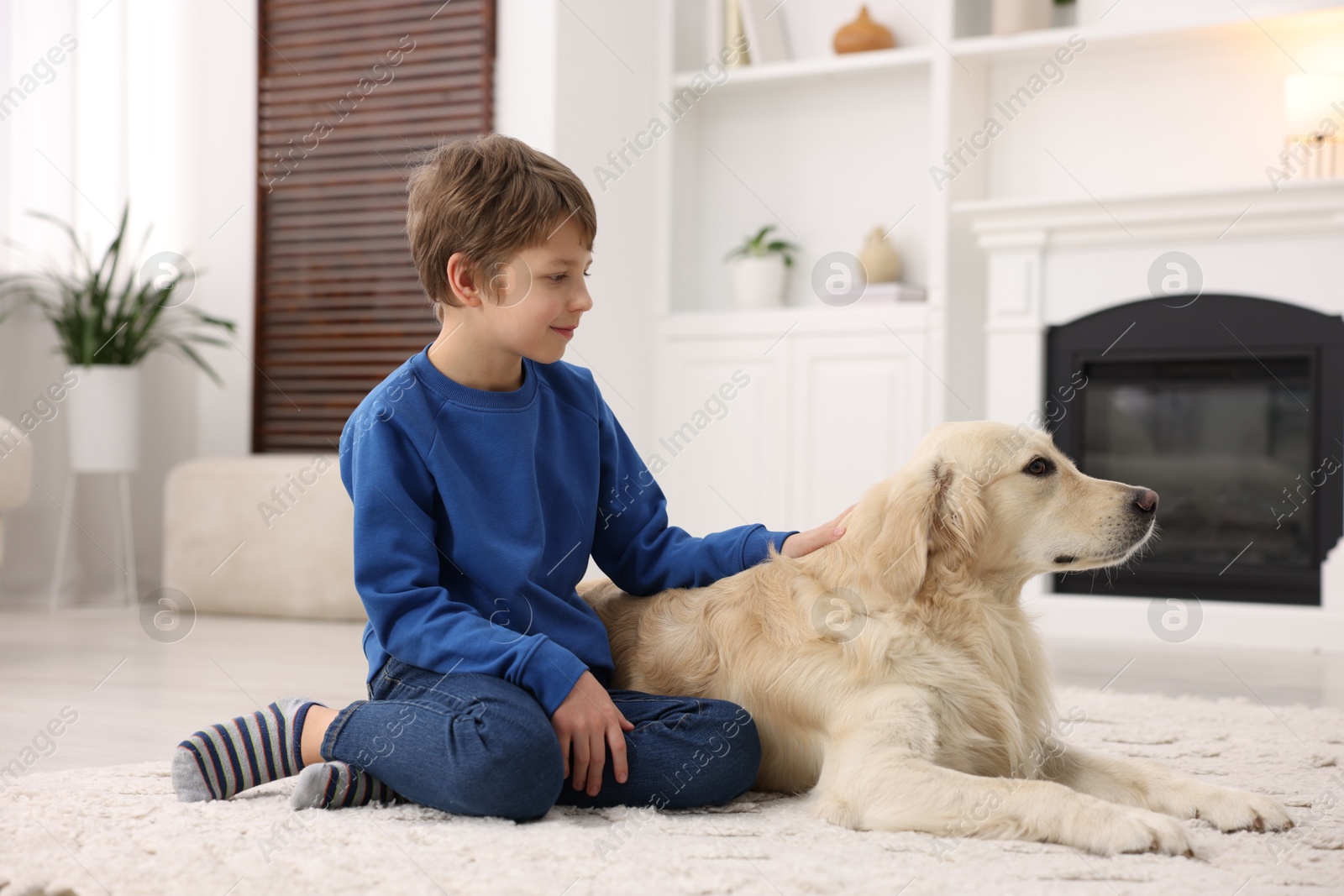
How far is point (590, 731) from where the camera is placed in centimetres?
145

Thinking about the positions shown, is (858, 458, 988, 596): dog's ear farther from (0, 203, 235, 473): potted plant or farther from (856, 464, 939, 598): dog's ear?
(0, 203, 235, 473): potted plant

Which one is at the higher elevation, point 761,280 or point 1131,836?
point 761,280

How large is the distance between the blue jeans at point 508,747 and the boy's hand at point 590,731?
0.02m

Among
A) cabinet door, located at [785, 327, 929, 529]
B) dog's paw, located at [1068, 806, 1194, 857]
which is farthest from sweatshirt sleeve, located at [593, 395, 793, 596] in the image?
cabinet door, located at [785, 327, 929, 529]

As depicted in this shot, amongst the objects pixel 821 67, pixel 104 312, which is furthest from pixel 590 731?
pixel 104 312

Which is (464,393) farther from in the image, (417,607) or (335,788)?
(335,788)

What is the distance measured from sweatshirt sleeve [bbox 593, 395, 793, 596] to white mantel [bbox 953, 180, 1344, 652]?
2297 mm

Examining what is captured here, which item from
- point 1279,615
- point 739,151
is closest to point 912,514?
point 1279,615

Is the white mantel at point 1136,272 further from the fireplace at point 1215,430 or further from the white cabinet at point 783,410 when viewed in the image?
the white cabinet at point 783,410

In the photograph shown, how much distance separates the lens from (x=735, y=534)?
67.8 inches

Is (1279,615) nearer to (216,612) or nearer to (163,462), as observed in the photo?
(216,612)

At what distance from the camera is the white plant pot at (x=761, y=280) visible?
4.34m

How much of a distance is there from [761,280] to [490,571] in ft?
9.70

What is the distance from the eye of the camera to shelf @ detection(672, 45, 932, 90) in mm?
4133
